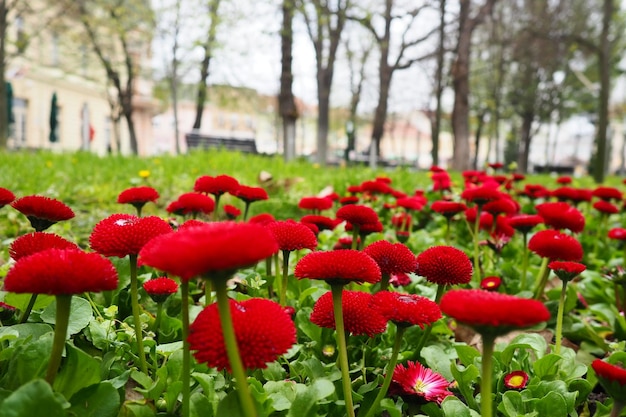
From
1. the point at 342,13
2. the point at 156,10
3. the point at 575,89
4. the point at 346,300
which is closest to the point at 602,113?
the point at 342,13

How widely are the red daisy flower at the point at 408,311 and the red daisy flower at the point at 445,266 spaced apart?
0.15 m

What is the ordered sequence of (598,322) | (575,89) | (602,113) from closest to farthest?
(598,322) < (602,113) < (575,89)

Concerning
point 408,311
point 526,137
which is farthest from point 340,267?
point 526,137

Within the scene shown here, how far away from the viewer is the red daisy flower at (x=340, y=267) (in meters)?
0.83

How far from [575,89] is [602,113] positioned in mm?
17252

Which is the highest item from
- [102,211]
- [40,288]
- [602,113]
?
[602,113]

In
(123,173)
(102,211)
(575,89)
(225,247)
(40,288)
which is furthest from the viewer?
(575,89)

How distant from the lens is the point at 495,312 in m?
0.59

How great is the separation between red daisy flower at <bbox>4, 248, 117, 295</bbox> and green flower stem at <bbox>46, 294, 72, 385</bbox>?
4 cm

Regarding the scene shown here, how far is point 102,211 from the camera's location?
338 centimetres

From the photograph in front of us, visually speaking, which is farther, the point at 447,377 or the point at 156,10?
the point at 156,10

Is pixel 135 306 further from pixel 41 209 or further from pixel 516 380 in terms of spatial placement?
pixel 516 380

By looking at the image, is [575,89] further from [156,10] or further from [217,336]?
[217,336]

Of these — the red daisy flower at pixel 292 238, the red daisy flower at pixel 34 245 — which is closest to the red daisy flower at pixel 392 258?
the red daisy flower at pixel 292 238
